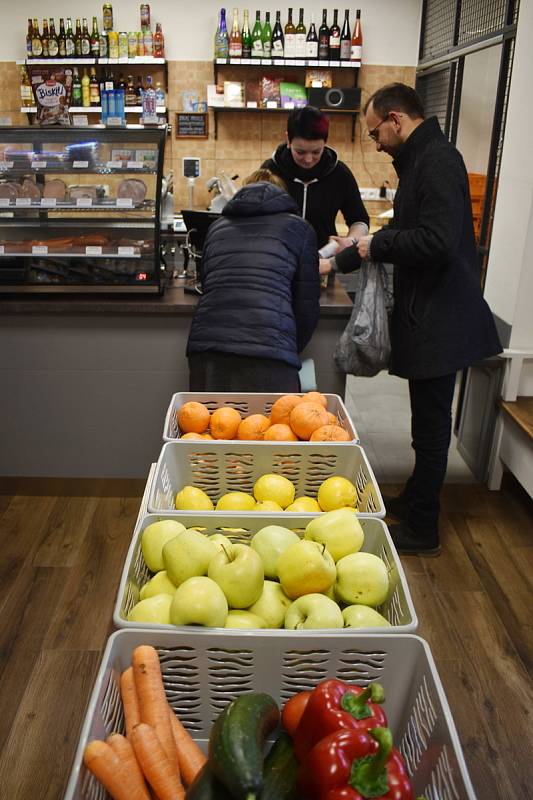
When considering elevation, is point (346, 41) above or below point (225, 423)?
above

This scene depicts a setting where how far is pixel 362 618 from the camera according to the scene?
1.10 m

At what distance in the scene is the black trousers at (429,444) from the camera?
2.71 meters

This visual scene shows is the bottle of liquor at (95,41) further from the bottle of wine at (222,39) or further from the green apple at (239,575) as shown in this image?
the green apple at (239,575)

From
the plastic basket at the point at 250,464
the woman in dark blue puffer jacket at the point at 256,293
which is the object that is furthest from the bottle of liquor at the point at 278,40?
the plastic basket at the point at 250,464

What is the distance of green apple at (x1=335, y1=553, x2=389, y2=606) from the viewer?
3.79 feet

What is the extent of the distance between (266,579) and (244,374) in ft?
4.66

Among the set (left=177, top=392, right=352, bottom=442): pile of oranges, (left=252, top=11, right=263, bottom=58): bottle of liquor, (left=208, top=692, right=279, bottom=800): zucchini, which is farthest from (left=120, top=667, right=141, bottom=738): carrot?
(left=252, top=11, right=263, bottom=58): bottle of liquor

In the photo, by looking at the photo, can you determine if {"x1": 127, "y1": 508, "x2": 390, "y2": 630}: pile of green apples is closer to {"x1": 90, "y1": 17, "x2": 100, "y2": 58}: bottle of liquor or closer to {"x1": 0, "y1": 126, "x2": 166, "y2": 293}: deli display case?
{"x1": 0, "y1": 126, "x2": 166, "y2": 293}: deli display case

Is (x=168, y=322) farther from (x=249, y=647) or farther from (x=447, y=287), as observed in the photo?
(x=249, y=647)

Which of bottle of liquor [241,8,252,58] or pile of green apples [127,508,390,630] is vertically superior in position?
bottle of liquor [241,8,252,58]

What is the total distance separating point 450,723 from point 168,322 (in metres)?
2.50

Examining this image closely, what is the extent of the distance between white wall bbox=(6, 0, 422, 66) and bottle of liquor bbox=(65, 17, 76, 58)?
0.21 meters

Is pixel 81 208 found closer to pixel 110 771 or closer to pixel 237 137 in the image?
pixel 110 771

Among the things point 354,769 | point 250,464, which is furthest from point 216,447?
point 354,769
